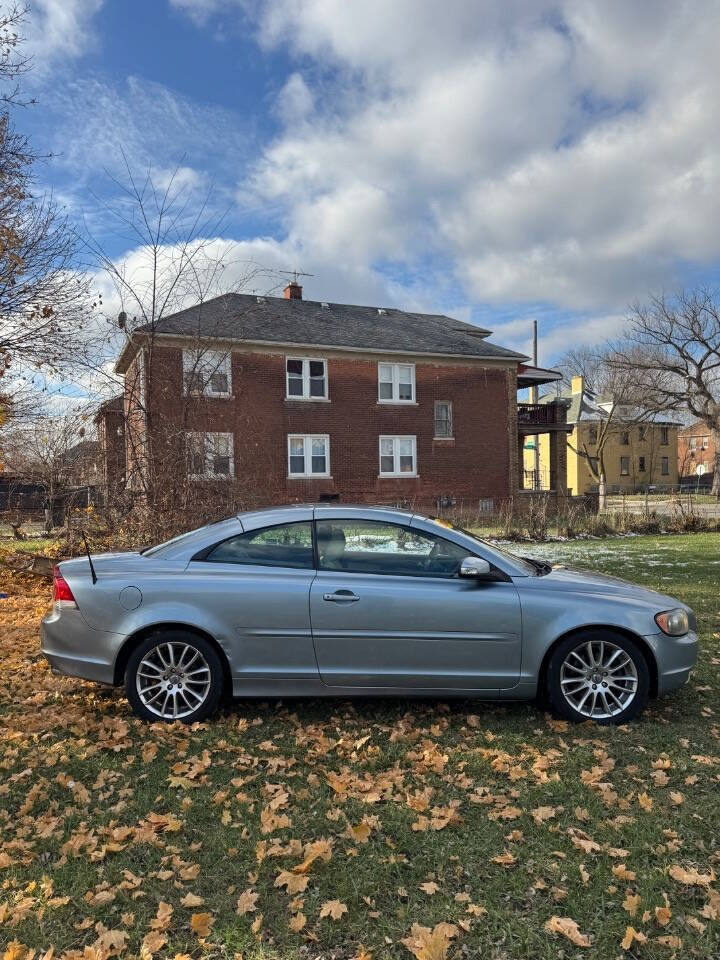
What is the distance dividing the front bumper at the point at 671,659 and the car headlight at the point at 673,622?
4 cm

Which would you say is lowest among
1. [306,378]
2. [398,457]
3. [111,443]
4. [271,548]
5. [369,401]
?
[271,548]

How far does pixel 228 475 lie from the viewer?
1052 cm

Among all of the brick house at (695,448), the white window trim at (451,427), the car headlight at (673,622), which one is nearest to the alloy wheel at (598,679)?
the car headlight at (673,622)

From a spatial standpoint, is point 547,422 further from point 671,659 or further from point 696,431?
point 696,431

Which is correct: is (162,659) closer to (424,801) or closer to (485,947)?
(424,801)

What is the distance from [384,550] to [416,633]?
623mm

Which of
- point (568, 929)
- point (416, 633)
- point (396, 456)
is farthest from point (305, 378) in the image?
point (568, 929)

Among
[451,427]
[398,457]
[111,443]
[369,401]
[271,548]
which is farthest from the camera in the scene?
[451,427]

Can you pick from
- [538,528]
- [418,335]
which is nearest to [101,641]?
[538,528]

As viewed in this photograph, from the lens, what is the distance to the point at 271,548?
4.72 meters

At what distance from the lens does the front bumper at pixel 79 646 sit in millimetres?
4543

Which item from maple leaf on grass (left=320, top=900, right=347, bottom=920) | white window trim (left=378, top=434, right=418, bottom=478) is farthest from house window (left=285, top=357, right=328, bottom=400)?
maple leaf on grass (left=320, top=900, right=347, bottom=920)

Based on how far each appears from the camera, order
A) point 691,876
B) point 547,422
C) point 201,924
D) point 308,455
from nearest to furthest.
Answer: point 201,924
point 691,876
point 308,455
point 547,422

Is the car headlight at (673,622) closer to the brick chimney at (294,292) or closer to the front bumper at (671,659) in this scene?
the front bumper at (671,659)
